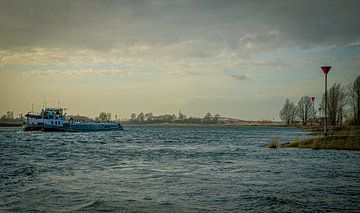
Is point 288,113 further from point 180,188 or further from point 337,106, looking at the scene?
point 180,188

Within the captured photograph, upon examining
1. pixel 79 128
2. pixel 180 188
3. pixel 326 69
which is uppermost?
pixel 326 69

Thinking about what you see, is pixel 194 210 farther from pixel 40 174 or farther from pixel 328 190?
pixel 40 174

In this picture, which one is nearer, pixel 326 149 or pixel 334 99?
pixel 326 149

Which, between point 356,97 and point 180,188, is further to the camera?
point 356,97

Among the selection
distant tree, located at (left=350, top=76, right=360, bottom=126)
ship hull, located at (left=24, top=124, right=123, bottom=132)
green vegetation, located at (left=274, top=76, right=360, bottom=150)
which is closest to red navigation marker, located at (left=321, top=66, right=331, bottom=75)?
green vegetation, located at (left=274, top=76, right=360, bottom=150)

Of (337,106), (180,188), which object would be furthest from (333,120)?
(180,188)

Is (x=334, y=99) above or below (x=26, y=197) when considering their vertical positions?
above

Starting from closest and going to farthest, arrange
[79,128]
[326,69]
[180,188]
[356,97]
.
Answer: [180,188] → [326,69] → [356,97] → [79,128]

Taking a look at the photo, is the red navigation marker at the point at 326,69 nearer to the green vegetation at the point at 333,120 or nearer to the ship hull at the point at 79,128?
the green vegetation at the point at 333,120

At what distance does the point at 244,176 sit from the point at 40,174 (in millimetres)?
13336

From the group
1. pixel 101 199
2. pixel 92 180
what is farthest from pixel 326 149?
pixel 101 199

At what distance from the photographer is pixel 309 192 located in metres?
16.9

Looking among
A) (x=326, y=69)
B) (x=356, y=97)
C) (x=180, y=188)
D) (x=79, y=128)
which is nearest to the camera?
(x=180, y=188)

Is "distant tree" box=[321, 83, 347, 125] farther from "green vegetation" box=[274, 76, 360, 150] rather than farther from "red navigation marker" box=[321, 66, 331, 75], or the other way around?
"red navigation marker" box=[321, 66, 331, 75]
